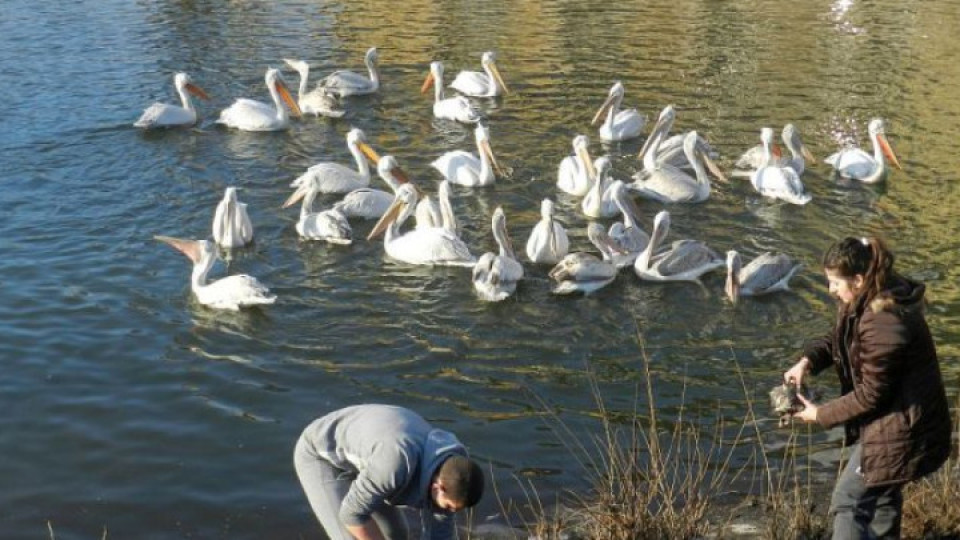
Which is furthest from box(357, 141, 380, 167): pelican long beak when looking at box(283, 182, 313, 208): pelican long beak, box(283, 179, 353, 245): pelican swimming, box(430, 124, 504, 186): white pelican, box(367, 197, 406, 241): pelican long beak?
box(283, 179, 353, 245): pelican swimming

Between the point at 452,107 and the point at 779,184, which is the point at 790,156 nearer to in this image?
the point at 779,184

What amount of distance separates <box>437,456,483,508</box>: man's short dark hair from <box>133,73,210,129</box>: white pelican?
449 inches

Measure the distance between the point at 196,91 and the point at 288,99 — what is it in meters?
1.30

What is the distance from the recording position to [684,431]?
335 inches

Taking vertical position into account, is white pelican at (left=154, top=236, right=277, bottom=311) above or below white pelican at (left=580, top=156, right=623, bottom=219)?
above

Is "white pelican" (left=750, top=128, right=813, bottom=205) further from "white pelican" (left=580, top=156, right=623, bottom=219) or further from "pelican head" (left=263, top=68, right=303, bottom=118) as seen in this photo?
"pelican head" (left=263, top=68, right=303, bottom=118)

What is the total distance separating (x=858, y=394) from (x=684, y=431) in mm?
3098

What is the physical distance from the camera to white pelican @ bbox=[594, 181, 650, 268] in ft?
37.9

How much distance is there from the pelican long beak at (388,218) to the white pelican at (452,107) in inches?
151

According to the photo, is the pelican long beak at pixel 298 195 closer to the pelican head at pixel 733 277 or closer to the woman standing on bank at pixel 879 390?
the pelican head at pixel 733 277


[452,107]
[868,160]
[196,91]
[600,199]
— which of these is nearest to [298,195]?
[600,199]

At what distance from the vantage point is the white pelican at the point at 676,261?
11.2 metres

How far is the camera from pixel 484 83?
17.3 metres

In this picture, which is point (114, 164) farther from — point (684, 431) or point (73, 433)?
point (684, 431)
